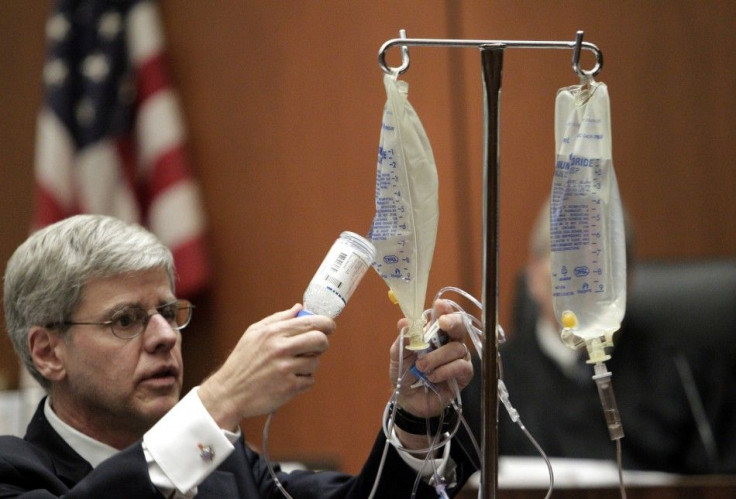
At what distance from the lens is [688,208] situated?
3932mm

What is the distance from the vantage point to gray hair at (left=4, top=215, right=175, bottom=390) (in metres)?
1.88

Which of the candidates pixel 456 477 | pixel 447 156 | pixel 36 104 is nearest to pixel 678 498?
pixel 456 477

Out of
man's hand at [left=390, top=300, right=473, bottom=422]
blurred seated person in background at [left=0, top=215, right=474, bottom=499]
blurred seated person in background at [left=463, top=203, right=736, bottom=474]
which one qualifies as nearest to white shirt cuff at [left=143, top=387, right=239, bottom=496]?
blurred seated person in background at [left=0, top=215, right=474, bottom=499]

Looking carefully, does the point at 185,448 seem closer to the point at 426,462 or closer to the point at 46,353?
the point at 426,462

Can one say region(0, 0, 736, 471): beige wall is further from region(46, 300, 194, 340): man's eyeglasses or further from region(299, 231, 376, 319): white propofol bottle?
region(299, 231, 376, 319): white propofol bottle

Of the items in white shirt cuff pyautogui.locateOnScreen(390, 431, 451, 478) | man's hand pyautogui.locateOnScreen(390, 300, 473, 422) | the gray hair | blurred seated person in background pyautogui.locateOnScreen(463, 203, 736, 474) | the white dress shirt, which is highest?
the gray hair

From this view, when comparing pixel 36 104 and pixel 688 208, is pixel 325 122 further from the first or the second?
pixel 688 208

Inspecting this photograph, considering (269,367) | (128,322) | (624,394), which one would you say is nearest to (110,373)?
(128,322)

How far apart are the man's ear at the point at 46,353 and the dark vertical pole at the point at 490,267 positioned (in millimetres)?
892

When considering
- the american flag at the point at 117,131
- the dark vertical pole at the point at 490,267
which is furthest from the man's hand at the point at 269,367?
the american flag at the point at 117,131

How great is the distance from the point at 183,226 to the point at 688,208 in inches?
74.5

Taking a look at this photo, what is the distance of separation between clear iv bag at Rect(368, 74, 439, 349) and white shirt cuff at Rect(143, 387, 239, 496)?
1.12 feet

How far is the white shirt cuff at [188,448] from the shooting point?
152 cm

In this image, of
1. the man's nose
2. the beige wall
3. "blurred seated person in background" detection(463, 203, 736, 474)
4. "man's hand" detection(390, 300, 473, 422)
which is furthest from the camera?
the beige wall
